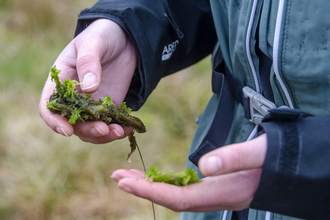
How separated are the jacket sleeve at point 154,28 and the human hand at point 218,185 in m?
0.93

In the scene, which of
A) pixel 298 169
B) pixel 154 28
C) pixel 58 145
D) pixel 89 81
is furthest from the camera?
pixel 58 145

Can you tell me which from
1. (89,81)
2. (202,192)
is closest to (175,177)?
(202,192)

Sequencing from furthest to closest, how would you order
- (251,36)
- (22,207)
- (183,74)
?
(183,74) < (22,207) < (251,36)

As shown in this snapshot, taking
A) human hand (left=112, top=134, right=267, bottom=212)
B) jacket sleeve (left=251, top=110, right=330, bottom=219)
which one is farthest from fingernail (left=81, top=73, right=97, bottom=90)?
jacket sleeve (left=251, top=110, right=330, bottom=219)

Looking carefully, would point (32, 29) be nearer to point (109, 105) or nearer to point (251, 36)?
point (109, 105)

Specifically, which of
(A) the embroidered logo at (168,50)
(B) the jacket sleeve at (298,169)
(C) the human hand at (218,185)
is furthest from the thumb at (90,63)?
(B) the jacket sleeve at (298,169)

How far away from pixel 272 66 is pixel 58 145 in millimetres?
3442

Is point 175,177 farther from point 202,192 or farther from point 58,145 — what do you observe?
point 58,145

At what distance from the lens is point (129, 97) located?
2066 millimetres

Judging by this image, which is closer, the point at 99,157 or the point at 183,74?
the point at 99,157

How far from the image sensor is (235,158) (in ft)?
3.37

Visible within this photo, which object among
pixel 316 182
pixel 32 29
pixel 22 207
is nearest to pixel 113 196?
pixel 22 207

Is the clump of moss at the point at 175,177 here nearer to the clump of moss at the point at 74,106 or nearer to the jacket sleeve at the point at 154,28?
the clump of moss at the point at 74,106

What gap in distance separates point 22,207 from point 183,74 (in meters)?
3.77
